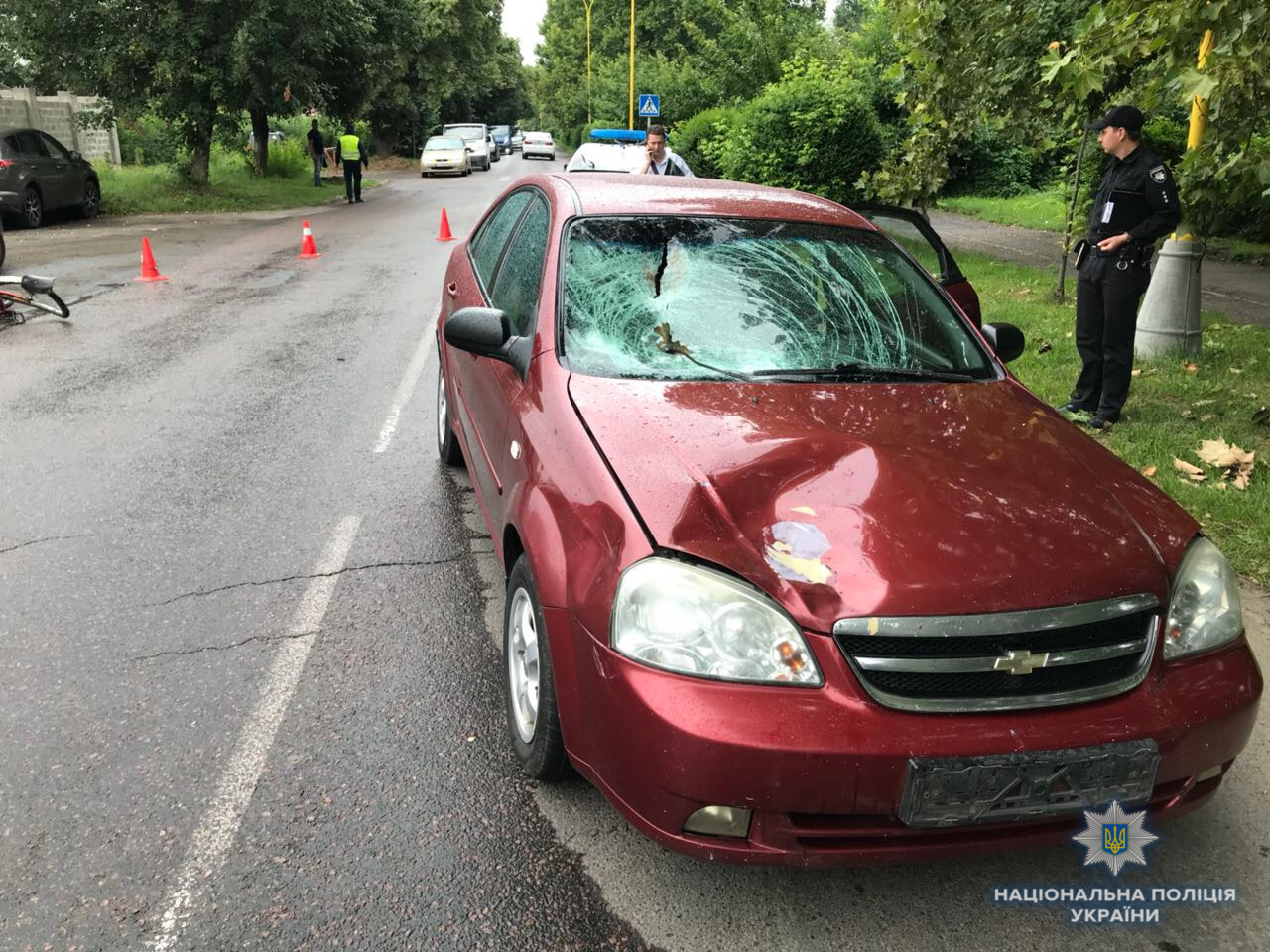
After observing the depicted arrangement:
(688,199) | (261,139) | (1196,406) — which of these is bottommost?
(1196,406)

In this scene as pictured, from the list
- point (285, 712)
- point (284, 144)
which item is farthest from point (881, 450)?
point (284, 144)

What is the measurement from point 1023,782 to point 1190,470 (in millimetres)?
4043

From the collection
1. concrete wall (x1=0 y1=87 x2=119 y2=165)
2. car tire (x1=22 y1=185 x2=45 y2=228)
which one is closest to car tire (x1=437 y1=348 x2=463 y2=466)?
car tire (x1=22 y1=185 x2=45 y2=228)

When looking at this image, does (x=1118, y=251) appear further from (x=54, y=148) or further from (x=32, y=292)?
(x=54, y=148)

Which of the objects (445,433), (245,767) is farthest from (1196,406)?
(245,767)

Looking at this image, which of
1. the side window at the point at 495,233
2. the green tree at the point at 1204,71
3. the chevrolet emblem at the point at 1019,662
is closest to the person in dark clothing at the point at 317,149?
the side window at the point at 495,233

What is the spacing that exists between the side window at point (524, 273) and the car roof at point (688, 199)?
0.16 metres

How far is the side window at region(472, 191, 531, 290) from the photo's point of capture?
4.69 metres

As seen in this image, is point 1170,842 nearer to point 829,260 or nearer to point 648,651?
point 648,651

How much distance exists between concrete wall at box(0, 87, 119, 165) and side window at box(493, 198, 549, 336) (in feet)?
75.5

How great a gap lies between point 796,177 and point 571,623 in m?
15.5

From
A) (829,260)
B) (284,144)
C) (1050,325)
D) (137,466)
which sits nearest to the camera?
(829,260)

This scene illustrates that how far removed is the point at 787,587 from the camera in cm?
231

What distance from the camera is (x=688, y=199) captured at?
13.4 feet
